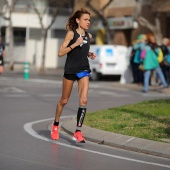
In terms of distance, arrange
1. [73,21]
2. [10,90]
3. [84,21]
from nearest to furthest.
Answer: [84,21] → [73,21] → [10,90]

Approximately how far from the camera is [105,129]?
11938 millimetres

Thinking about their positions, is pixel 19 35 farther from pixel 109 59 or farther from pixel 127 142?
pixel 127 142

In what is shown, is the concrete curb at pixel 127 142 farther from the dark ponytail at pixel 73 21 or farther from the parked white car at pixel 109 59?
the parked white car at pixel 109 59

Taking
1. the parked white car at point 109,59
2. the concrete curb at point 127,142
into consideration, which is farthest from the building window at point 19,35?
the concrete curb at point 127,142

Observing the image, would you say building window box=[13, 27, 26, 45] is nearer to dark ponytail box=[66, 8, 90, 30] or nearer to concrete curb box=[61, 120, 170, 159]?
concrete curb box=[61, 120, 170, 159]

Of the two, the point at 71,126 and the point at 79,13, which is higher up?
the point at 79,13

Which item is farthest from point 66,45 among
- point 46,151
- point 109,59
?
point 109,59

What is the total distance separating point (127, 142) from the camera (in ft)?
35.1

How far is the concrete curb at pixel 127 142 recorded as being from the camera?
10003 mm

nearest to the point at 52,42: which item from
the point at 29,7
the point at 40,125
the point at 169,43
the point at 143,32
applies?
the point at 29,7

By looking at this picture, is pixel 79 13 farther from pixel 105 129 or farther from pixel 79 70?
pixel 105 129

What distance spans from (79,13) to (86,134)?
7.12 ft

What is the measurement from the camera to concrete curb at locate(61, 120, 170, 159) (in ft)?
32.8

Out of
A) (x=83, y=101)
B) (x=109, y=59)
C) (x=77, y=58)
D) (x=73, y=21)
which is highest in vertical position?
(x=73, y=21)
